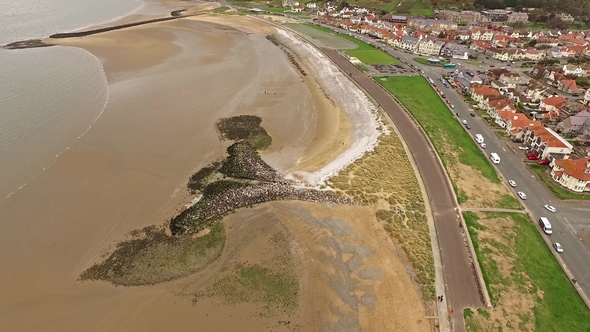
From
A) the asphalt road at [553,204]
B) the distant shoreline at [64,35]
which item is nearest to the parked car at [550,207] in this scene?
the asphalt road at [553,204]

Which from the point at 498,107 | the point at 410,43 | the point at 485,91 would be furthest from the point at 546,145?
the point at 410,43

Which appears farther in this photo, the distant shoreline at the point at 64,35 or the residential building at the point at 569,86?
the distant shoreline at the point at 64,35

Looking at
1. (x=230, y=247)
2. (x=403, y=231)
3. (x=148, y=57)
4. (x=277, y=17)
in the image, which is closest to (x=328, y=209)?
(x=403, y=231)

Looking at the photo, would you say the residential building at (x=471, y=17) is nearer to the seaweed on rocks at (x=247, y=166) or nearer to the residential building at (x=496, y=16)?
the residential building at (x=496, y=16)

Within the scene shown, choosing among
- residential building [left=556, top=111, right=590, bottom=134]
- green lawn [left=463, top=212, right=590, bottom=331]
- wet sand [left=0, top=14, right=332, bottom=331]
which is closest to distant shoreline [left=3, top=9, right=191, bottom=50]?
wet sand [left=0, top=14, right=332, bottom=331]

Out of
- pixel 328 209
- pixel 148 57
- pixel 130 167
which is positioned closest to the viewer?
pixel 328 209

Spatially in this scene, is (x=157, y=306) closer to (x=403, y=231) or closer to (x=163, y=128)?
→ (x=403, y=231)

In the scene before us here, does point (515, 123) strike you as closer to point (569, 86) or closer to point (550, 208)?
point (550, 208)
